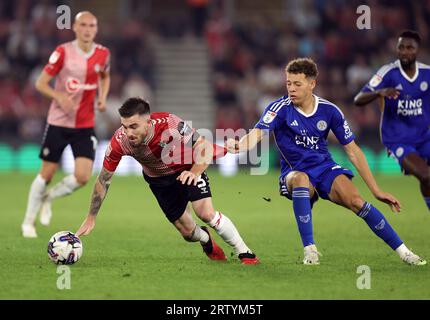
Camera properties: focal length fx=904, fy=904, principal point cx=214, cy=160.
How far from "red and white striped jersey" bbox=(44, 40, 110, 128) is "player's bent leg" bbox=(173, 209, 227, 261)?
306 centimetres

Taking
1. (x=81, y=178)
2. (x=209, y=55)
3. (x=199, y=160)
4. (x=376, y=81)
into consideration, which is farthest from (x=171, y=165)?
(x=209, y=55)

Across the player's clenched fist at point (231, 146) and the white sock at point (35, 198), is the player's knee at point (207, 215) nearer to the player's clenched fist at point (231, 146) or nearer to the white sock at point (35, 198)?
the player's clenched fist at point (231, 146)

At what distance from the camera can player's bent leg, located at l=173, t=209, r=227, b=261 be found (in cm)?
869

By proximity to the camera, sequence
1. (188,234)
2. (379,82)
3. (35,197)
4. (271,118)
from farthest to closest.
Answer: (35,197) < (379,82) < (188,234) < (271,118)

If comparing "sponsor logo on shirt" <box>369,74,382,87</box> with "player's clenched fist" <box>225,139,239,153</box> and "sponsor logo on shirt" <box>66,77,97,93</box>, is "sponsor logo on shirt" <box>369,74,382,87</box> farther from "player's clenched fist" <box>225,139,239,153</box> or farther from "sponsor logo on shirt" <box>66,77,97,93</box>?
"sponsor logo on shirt" <box>66,77,97,93</box>

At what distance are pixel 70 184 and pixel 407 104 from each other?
4286mm

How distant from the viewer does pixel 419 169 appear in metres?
9.69

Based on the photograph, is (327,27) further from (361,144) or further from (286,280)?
(286,280)

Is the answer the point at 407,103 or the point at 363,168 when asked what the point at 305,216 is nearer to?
the point at 363,168

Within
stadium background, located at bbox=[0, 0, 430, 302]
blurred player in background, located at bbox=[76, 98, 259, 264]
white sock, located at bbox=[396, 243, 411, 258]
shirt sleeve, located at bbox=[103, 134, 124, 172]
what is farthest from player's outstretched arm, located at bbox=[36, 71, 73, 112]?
white sock, located at bbox=[396, 243, 411, 258]

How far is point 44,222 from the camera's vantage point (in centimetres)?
1184

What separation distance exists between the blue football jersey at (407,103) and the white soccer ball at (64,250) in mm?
3774

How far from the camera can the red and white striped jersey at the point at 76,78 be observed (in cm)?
1120

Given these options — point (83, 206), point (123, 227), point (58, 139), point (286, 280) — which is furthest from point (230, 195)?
point (286, 280)
